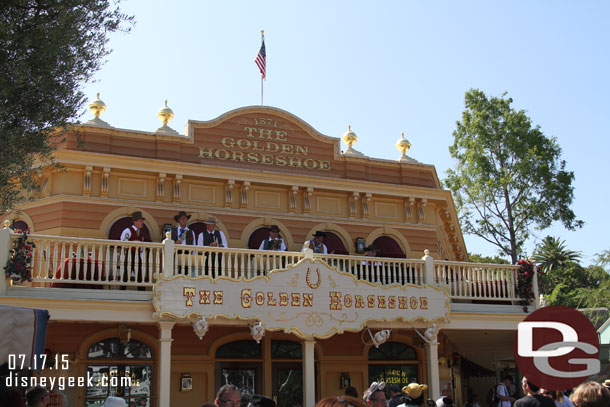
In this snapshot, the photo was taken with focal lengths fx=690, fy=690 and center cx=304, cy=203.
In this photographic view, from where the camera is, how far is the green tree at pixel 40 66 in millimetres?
9570

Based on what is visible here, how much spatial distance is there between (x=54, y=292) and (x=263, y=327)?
4056mm

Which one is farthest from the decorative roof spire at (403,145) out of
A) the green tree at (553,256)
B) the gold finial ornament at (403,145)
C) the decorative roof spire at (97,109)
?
the green tree at (553,256)

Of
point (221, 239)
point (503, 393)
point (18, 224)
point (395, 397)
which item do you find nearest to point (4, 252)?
point (18, 224)

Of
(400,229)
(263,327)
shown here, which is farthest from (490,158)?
(263,327)

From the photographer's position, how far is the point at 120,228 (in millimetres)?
16406

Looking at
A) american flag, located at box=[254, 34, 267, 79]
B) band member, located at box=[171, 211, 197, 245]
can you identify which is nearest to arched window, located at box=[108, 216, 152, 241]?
band member, located at box=[171, 211, 197, 245]

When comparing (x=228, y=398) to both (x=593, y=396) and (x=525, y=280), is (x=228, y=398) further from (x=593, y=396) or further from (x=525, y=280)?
(x=525, y=280)

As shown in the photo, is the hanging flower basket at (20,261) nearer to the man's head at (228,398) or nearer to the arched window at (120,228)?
the arched window at (120,228)

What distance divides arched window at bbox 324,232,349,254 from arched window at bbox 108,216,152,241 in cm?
475

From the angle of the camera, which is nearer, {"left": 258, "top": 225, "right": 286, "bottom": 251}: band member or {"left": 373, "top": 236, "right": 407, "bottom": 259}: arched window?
{"left": 258, "top": 225, "right": 286, "bottom": 251}: band member

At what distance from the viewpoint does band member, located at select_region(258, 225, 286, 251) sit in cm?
1634

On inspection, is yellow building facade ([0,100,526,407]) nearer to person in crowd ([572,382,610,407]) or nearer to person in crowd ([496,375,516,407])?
person in crowd ([496,375,516,407])

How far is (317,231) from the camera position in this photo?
18.0 meters

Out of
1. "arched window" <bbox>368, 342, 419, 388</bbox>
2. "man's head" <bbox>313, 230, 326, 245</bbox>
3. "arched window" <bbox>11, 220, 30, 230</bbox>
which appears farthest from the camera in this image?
"arched window" <bbox>368, 342, 419, 388</bbox>
